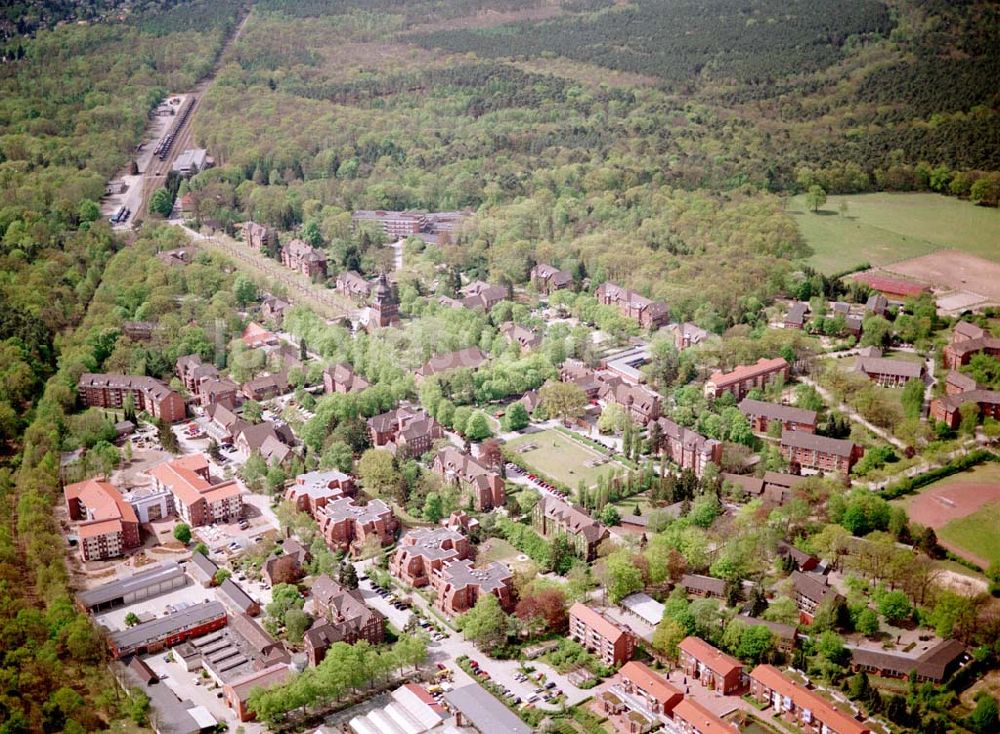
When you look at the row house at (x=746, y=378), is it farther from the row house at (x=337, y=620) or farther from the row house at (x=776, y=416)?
the row house at (x=337, y=620)

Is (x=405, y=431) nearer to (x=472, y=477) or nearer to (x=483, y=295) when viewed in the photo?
(x=472, y=477)

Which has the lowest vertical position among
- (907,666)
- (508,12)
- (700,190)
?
(907,666)

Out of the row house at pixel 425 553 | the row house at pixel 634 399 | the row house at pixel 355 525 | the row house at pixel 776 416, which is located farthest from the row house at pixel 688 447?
the row house at pixel 355 525

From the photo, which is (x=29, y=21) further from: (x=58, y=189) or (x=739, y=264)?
(x=739, y=264)

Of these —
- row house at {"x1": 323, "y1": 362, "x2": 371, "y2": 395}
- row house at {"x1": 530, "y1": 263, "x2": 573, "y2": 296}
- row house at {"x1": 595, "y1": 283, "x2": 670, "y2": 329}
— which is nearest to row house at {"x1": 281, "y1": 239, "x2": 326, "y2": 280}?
row house at {"x1": 530, "y1": 263, "x2": 573, "y2": 296}

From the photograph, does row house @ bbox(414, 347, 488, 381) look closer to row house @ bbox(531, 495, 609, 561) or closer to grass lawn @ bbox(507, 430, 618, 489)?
grass lawn @ bbox(507, 430, 618, 489)

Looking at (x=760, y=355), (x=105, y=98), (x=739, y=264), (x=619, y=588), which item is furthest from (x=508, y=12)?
(x=619, y=588)

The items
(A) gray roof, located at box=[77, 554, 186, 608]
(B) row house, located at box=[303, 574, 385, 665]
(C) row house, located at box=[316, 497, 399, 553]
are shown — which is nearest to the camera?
(B) row house, located at box=[303, 574, 385, 665]
